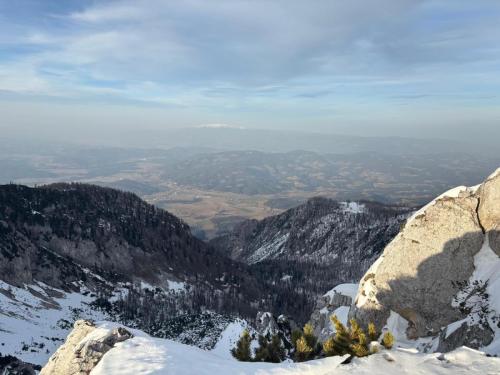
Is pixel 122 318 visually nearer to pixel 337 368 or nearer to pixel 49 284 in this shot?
pixel 49 284

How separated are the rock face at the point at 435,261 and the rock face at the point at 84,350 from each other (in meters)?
27.6

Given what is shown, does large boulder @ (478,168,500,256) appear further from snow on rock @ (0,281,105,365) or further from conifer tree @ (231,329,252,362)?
snow on rock @ (0,281,105,365)

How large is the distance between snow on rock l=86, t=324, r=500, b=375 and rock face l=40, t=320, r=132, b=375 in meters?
1.08

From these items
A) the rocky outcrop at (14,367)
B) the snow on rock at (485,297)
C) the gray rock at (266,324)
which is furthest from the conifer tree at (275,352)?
the rocky outcrop at (14,367)

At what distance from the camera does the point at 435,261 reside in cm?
4122

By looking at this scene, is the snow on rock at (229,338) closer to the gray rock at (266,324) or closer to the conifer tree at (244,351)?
the gray rock at (266,324)

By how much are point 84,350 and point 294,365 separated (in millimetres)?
14604

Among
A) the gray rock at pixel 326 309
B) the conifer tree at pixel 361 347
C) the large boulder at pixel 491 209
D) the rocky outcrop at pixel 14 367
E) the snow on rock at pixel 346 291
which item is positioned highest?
the large boulder at pixel 491 209

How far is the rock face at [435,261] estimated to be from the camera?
39750mm

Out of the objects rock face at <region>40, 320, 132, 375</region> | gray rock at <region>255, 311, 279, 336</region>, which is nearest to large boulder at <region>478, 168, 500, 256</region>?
rock face at <region>40, 320, 132, 375</region>

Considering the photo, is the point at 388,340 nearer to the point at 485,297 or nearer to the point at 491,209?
the point at 485,297

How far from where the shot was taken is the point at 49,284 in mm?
154875

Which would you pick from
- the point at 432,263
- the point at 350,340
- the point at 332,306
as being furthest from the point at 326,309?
the point at 350,340

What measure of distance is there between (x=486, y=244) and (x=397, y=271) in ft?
29.6
